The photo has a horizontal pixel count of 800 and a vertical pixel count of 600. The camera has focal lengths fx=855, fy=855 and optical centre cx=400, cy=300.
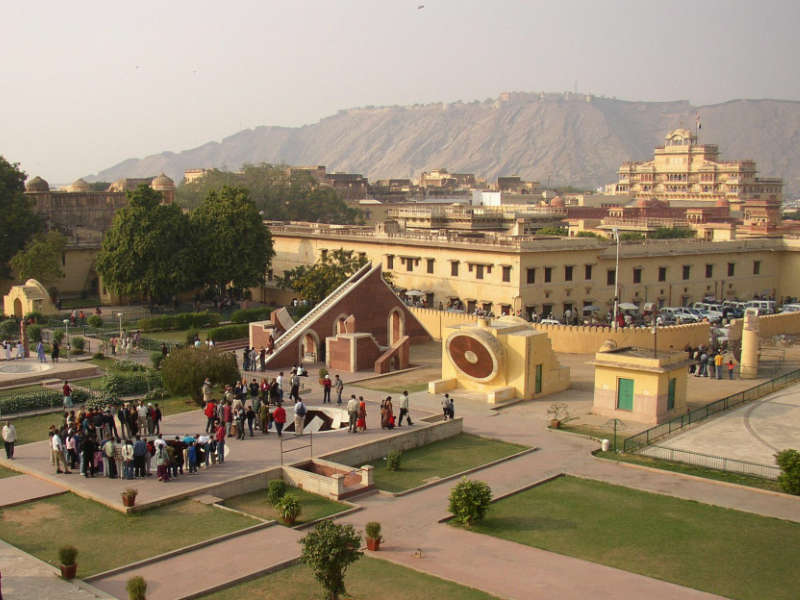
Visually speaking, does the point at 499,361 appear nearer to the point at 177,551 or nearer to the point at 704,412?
the point at 704,412

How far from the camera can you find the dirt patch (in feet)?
63.7

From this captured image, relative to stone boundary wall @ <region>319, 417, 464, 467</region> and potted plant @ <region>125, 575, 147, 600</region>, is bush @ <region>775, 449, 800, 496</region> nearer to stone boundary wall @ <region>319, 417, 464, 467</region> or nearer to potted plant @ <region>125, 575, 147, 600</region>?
stone boundary wall @ <region>319, 417, 464, 467</region>

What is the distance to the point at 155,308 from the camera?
181 feet

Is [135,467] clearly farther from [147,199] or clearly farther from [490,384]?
[147,199]

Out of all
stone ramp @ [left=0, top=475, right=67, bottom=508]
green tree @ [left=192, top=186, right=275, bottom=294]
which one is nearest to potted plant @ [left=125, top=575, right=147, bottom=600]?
stone ramp @ [left=0, top=475, right=67, bottom=508]

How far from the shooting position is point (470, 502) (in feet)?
63.7

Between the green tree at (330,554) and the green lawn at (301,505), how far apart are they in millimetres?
A: 4328

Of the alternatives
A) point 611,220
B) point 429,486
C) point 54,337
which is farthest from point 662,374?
point 611,220

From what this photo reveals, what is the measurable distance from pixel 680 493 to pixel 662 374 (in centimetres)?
775

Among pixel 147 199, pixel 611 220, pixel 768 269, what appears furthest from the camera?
pixel 611 220

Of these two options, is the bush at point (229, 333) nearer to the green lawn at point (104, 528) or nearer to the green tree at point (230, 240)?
the green tree at point (230, 240)

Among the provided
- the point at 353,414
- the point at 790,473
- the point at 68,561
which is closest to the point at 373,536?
the point at 68,561

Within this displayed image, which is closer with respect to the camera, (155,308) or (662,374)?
(662,374)

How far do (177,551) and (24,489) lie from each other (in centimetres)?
611
